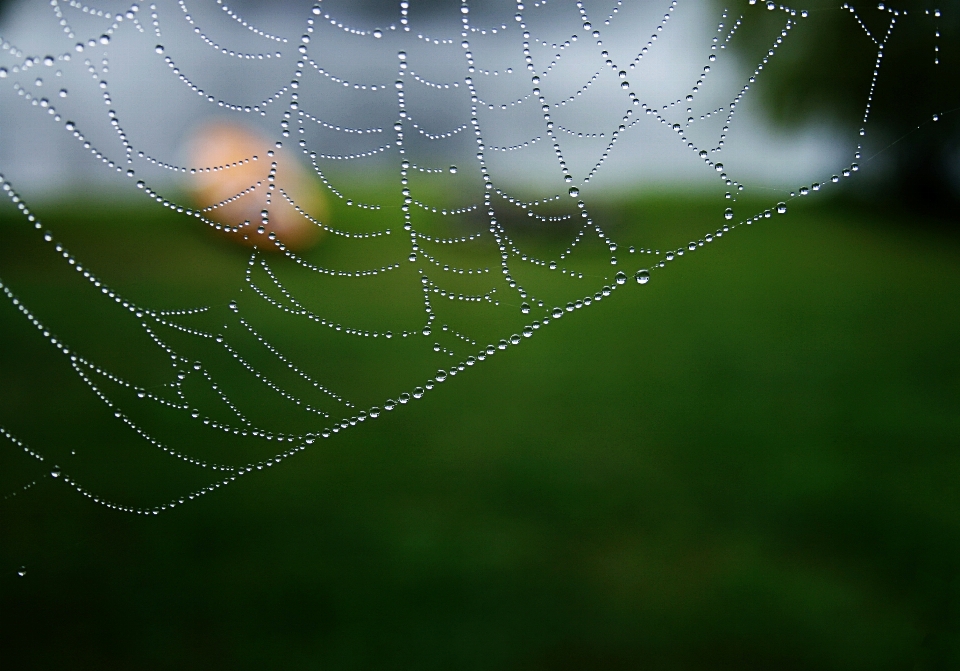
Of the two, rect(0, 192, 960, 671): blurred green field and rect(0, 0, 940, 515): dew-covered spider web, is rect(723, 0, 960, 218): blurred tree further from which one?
rect(0, 192, 960, 671): blurred green field

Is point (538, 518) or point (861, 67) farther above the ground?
point (861, 67)

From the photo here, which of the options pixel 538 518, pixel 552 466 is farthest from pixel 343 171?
pixel 538 518

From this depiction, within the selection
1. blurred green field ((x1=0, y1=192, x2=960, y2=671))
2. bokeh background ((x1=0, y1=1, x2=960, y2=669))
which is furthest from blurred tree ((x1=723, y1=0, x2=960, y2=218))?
blurred green field ((x1=0, y1=192, x2=960, y2=671))

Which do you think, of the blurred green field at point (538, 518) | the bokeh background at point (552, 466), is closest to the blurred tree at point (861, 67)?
the bokeh background at point (552, 466)

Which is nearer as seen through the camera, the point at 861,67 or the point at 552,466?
the point at 552,466

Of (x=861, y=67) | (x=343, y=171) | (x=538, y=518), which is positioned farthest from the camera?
(x=343, y=171)

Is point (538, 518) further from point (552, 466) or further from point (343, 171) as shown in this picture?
point (343, 171)

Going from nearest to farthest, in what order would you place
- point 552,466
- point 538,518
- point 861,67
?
point 538,518 < point 552,466 < point 861,67
